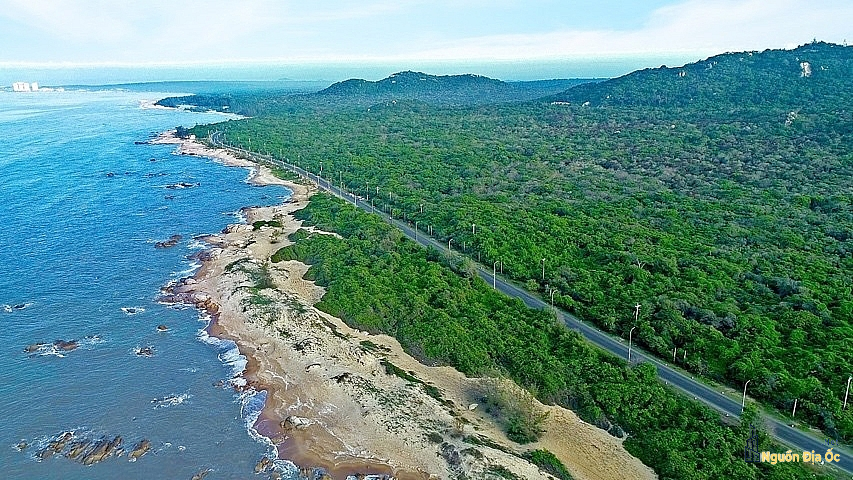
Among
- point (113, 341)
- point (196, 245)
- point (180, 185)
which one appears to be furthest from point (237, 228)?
point (180, 185)

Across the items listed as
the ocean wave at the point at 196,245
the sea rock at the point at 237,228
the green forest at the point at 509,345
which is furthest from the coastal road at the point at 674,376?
the ocean wave at the point at 196,245

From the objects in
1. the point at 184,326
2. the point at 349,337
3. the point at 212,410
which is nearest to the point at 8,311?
the point at 184,326

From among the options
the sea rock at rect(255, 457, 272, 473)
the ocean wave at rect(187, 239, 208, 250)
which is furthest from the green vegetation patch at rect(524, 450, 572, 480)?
the ocean wave at rect(187, 239, 208, 250)

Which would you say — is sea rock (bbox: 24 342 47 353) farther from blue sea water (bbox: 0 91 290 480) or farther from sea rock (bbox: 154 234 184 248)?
sea rock (bbox: 154 234 184 248)

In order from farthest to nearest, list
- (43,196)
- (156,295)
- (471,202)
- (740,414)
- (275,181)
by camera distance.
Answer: (275,181) < (43,196) < (471,202) < (156,295) < (740,414)

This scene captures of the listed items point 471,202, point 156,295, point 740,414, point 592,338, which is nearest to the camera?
point 740,414

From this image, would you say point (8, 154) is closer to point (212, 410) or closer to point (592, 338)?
point (212, 410)

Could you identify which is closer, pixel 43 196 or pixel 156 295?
pixel 156 295

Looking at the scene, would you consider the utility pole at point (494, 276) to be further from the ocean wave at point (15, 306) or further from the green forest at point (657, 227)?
the ocean wave at point (15, 306)
